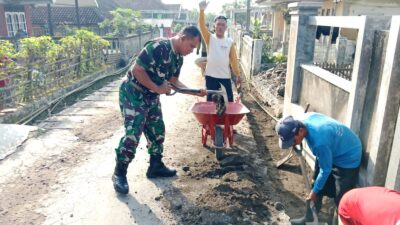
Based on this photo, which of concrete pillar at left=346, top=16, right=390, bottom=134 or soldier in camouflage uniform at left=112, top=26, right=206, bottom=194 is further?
soldier in camouflage uniform at left=112, top=26, right=206, bottom=194

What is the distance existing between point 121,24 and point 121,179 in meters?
17.6

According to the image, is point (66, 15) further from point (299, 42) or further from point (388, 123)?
point (388, 123)

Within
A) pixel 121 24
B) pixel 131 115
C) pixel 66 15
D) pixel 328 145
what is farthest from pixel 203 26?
pixel 66 15

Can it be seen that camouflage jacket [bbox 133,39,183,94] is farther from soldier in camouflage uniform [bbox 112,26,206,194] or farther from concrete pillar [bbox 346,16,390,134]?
concrete pillar [bbox 346,16,390,134]

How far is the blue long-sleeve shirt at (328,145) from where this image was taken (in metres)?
3.05

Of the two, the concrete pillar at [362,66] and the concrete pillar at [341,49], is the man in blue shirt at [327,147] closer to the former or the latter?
the concrete pillar at [362,66]

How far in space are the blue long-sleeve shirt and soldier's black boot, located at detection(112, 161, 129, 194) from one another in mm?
2099

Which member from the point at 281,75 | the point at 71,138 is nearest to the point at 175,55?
the point at 71,138

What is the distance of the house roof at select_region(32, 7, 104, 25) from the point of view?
25016mm

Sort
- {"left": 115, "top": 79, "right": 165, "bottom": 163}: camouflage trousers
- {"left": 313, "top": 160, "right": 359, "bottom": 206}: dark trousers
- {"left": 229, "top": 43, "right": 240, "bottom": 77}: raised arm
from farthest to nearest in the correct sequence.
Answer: {"left": 229, "top": 43, "right": 240, "bottom": 77}: raised arm → {"left": 115, "top": 79, "right": 165, "bottom": 163}: camouflage trousers → {"left": 313, "top": 160, "right": 359, "bottom": 206}: dark trousers

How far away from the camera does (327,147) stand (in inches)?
119

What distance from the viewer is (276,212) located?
3730 mm

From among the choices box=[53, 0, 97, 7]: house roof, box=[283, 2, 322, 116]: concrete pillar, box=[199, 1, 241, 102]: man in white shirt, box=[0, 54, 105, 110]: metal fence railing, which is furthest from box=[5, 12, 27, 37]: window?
box=[283, 2, 322, 116]: concrete pillar

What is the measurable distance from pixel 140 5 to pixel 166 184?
174ft
